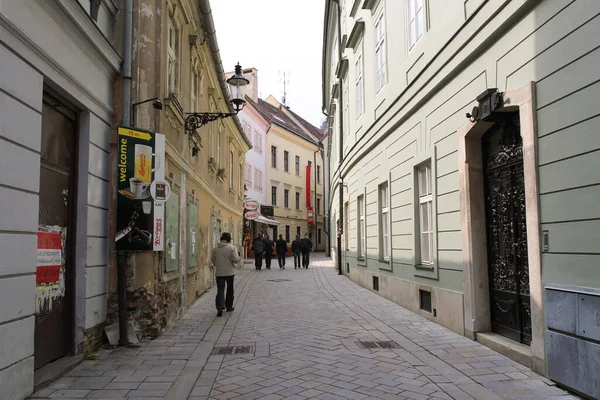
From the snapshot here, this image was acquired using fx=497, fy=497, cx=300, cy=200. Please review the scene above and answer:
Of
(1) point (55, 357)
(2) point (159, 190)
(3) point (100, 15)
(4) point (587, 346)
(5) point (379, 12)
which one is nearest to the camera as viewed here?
(4) point (587, 346)

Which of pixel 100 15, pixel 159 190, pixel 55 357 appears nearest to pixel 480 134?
pixel 159 190

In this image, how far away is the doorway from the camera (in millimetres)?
5102

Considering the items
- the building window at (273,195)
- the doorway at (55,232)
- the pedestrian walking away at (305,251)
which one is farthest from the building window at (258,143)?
the doorway at (55,232)

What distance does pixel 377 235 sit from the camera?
1250 cm

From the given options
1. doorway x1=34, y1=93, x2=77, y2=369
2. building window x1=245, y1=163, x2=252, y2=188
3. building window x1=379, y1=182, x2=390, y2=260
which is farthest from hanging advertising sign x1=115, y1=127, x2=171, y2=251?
building window x1=245, y1=163, x2=252, y2=188

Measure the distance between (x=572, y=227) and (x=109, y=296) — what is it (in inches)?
219

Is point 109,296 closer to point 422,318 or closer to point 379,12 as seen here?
point 422,318

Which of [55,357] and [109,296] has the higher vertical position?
[109,296]

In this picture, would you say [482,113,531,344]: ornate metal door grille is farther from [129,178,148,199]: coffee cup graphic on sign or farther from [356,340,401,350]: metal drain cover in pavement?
[129,178,148,199]: coffee cup graphic on sign

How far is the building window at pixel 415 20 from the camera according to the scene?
902cm

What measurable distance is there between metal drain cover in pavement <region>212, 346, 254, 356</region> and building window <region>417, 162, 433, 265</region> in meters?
3.86

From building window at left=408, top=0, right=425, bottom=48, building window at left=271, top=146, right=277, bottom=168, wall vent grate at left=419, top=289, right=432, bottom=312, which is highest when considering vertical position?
building window at left=271, top=146, right=277, bottom=168

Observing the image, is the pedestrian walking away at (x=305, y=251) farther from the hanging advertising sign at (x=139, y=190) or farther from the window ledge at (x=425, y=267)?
Result: the hanging advertising sign at (x=139, y=190)

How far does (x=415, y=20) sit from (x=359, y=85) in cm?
565
